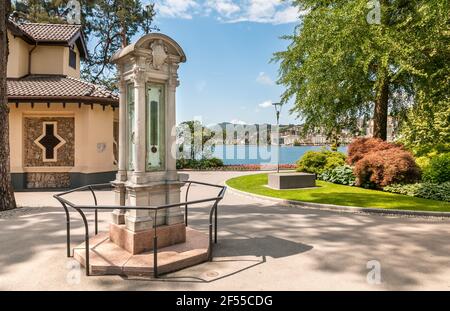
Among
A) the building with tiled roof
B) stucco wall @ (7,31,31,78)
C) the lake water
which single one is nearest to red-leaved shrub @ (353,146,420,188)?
the building with tiled roof

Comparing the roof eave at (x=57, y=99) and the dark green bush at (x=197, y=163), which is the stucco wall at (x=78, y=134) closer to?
the roof eave at (x=57, y=99)

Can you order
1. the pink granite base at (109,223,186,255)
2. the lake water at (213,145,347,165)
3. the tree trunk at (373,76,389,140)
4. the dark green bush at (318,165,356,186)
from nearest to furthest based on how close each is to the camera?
the pink granite base at (109,223,186,255)
the dark green bush at (318,165,356,186)
the tree trunk at (373,76,389,140)
the lake water at (213,145,347,165)

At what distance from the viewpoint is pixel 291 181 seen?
45.5 feet

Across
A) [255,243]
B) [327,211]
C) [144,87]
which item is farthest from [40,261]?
[327,211]

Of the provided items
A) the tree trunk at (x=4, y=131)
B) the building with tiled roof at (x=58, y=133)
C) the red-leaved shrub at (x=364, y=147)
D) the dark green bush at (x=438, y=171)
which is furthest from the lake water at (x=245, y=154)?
the tree trunk at (x=4, y=131)

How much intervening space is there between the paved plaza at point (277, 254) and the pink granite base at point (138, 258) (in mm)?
146

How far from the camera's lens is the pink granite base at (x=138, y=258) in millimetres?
4586

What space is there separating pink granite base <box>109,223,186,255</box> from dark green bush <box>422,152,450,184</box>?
39.9 ft

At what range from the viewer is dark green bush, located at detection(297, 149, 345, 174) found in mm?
17719

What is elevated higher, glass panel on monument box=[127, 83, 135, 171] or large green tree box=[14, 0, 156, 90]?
large green tree box=[14, 0, 156, 90]

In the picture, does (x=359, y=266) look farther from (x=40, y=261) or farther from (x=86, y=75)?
(x=86, y=75)

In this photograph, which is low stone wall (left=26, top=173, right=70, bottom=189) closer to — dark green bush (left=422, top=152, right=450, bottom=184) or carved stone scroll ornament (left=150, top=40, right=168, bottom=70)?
carved stone scroll ornament (left=150, top=40, right=168, bottom=70)

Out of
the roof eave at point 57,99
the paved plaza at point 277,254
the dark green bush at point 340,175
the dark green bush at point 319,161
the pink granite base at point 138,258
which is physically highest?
the roof eave at point 57,99
